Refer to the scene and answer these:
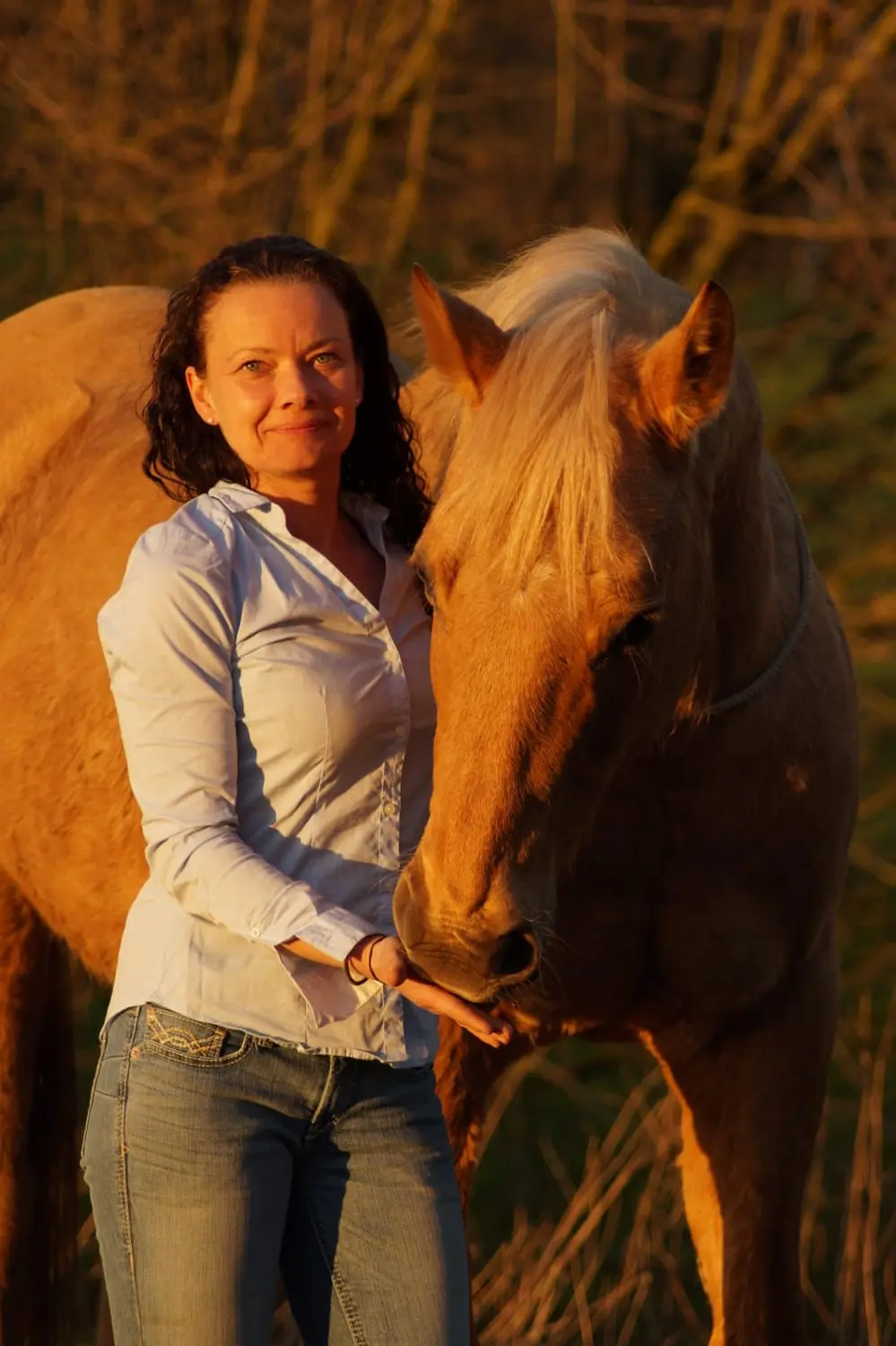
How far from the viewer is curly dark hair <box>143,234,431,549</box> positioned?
7.92 ft

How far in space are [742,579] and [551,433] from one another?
60cm

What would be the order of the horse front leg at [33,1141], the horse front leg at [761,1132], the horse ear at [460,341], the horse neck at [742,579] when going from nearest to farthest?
the horse ear at [460,341] → the horse neck at [742,579] → the horse front leg at [761,1132] → the horse front leg at [33,1141]

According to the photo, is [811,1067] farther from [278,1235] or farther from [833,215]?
[833,215]

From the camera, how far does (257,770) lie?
2229mm

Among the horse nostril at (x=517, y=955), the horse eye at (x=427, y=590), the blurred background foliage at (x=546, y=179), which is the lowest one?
the horse nostril at (x=517, y=955)

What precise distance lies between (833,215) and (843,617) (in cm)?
148

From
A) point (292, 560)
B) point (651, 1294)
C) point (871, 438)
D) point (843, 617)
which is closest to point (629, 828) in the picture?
point (292, 560)

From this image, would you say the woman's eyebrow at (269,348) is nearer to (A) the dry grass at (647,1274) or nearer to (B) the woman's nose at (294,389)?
(B) the woman's nose at (294,389)

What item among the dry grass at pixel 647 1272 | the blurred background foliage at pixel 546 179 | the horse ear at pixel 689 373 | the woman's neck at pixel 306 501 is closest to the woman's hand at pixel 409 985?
the woman's neck at pixel 306 501

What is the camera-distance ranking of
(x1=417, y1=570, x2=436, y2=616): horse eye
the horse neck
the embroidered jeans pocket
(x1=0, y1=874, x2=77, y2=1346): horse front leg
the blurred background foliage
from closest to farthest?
the embroidered jeans pocket
(x1=417, y1=570, x2=436, y2=616): horse eye
the horse neck
(x1=0, y1=874, x2=77, y2=1346): horse front leg
the blurred background foliage

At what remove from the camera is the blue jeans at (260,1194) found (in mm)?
2084

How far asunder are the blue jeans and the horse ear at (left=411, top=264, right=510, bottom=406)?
949mm

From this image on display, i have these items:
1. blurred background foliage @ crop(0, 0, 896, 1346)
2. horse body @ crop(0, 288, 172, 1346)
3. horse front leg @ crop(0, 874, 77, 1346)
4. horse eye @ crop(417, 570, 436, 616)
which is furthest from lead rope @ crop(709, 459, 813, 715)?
blurred background foliage @ crop(0, 0, 896, 1346)

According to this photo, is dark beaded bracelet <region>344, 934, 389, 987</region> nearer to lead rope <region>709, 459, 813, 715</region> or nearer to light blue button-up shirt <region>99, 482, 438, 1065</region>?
light blue button-up shirt <region>99, 482, 438, 1065</region>
